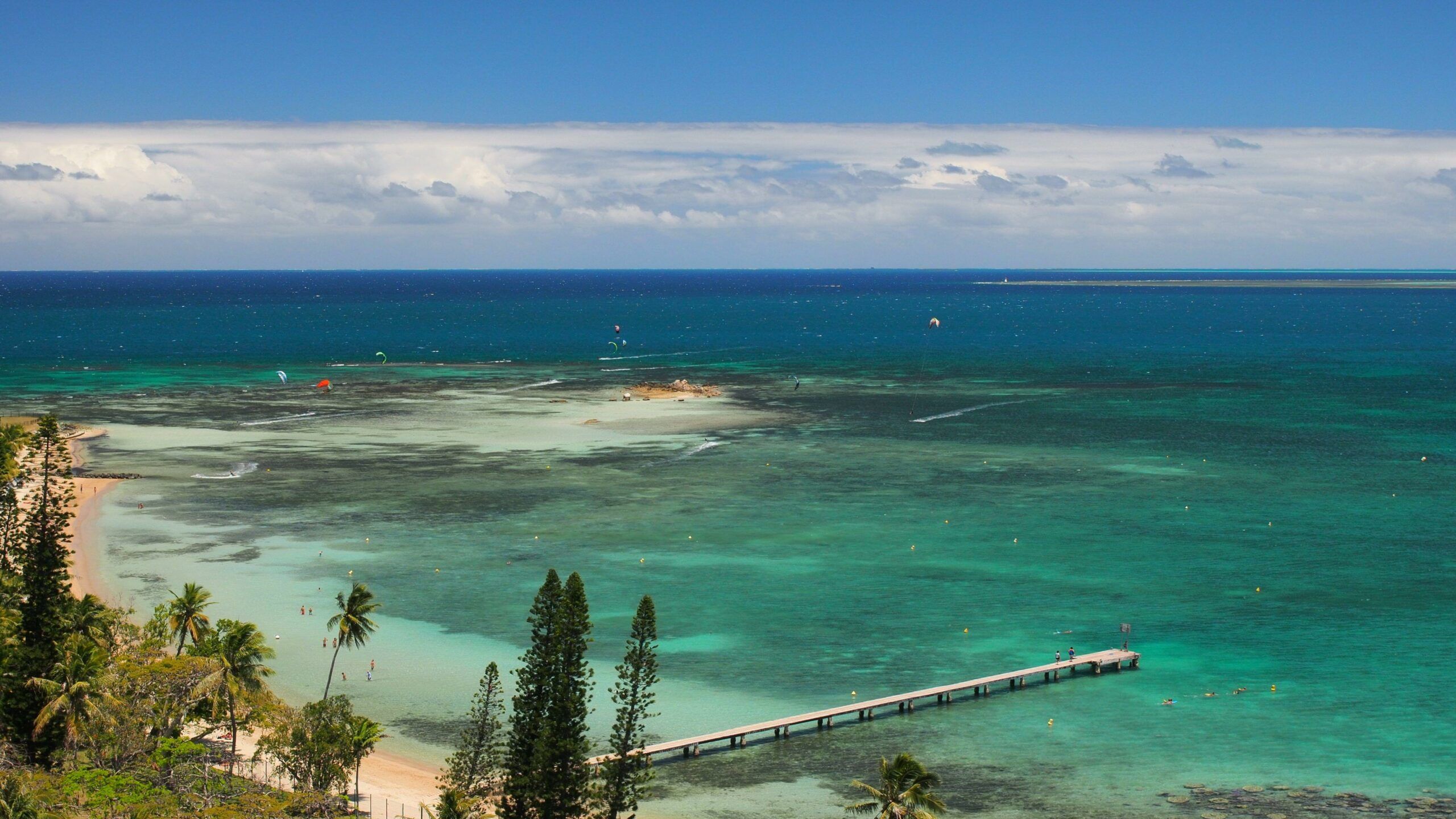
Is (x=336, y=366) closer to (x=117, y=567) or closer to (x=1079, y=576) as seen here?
(x=117, y=567)

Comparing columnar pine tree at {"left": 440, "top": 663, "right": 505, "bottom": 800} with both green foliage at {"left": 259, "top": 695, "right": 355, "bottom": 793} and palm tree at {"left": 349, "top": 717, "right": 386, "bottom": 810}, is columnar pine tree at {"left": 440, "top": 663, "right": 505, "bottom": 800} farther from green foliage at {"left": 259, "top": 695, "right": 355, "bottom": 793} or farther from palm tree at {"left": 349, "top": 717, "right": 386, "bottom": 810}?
green foliage at {"left": 259, "top": 695, "right": 355, "bottom": 793}

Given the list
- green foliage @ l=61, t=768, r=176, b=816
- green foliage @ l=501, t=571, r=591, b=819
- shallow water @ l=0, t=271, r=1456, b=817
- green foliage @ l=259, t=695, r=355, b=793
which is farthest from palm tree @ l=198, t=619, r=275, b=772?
green foliage @ l=501, t=571, r=591, b=819

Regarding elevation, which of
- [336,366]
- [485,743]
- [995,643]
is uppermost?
[336,366]

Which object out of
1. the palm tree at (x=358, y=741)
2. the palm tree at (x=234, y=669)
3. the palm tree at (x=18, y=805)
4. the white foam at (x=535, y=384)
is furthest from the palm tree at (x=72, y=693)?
the white foam at (x=535, y=384)

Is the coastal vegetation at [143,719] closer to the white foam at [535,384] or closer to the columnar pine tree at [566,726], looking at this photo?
the columnar pine tree at [566,726]

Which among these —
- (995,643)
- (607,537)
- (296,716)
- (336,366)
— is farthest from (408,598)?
(336,366)

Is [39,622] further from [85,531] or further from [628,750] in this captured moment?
[85,531]
